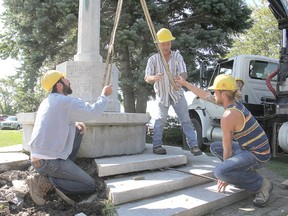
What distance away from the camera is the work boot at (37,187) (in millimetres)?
3551

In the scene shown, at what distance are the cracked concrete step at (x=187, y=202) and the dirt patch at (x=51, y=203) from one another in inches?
12.1

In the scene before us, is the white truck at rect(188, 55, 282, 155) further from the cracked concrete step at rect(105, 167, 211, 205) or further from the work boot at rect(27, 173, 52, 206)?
the work boot at rect(27, 173, 52, 206)

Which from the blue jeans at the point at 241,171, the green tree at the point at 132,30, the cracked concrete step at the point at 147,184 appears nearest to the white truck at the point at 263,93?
the green tree at the point at 132,30

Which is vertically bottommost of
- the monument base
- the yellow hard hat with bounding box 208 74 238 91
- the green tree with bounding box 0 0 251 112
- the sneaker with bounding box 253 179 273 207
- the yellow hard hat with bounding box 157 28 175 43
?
the sneaker with bounding box 253 179 273 207

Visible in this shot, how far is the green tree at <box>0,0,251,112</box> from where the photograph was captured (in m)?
10.0

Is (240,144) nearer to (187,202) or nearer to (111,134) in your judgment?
(187,202)

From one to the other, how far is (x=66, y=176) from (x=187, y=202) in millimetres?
1329

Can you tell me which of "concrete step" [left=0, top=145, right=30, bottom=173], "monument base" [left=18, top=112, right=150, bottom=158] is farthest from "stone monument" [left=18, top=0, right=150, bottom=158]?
"concrete step" [left=0, top=145, right=30, bottom=173]

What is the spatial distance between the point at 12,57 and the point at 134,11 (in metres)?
5.21

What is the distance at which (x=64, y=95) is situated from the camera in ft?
12.3

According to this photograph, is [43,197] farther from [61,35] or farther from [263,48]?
[263,48]

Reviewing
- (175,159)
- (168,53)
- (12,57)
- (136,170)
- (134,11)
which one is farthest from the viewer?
(12,57)

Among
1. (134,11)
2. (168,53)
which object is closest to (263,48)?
(134,11)

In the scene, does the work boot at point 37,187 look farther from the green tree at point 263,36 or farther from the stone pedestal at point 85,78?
the green tree at point 263,36
